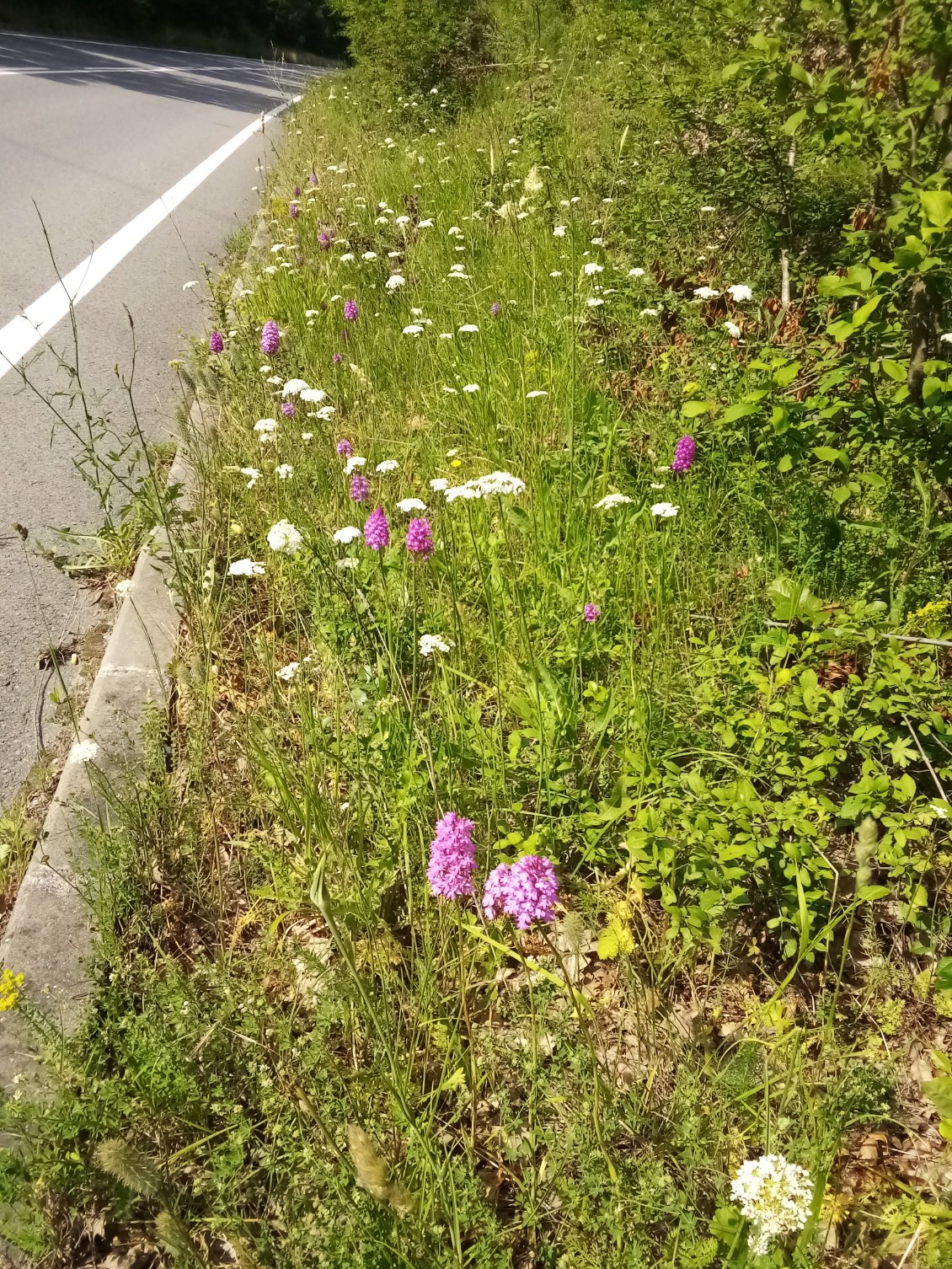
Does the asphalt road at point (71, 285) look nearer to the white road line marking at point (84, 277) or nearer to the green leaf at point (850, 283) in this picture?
the white road line marking at point (84, 277)

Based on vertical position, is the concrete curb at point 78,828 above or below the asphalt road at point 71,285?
below

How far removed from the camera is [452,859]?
153 centimetres

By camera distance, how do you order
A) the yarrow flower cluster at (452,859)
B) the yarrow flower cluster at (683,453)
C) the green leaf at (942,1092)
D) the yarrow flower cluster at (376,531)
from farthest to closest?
the yarrow flower cluster at (683,453) < the yarrow flower cluster at (376,531) < the yarrow flower cluster at (452,859) < the green leaf at (942,1092)

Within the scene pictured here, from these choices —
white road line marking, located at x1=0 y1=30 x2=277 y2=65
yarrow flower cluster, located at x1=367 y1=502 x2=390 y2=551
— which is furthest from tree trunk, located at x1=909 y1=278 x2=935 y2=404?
white road line marking, located at x1=0 y1=30 x2=277 y2=65

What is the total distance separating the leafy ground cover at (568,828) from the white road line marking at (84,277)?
57.6 inches

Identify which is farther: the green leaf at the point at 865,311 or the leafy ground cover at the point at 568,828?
the green leaf at the point at 865,311

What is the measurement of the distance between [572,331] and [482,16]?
905 centimetres

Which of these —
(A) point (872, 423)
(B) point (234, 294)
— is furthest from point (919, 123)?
(B) point (234, 294)

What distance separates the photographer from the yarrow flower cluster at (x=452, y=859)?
4.95ft

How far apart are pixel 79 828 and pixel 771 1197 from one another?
5.16 ft

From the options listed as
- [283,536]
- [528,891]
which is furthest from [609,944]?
[283,536]

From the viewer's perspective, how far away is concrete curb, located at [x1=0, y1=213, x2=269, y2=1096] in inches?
63.4

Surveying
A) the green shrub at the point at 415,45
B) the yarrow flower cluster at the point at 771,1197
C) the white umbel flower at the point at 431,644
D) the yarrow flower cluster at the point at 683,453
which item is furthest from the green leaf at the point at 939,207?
the green shrub at the point at 415,45

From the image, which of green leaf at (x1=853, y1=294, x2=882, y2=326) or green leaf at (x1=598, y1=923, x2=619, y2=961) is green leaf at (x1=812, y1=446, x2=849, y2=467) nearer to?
green leaf at (x1=853, y1=294, x2=882, y2=326)
